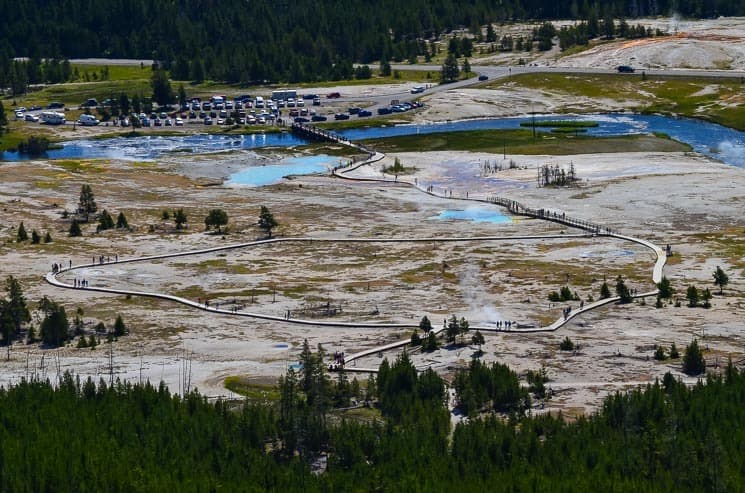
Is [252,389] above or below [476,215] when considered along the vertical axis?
below

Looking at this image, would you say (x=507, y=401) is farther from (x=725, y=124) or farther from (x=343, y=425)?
(x=725, y=124)

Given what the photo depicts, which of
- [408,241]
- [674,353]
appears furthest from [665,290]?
[408,241]

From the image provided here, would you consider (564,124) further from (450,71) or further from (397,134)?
(450,71)

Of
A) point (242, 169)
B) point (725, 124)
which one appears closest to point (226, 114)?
point (242, 169)

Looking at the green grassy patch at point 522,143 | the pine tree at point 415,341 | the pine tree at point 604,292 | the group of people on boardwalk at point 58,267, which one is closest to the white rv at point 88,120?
the green grassy patch at point 522,143

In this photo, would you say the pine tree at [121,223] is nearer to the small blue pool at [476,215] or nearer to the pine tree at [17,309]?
the small blue pool at [476,215]

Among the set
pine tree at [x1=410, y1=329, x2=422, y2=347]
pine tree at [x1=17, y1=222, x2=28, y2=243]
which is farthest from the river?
pine tree at [x1=410, y1=329, x2=422, y2=347]

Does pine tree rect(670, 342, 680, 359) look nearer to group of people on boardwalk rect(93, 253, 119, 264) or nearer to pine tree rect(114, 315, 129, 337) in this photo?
pine tree rect(114, 315, 129, 337)
